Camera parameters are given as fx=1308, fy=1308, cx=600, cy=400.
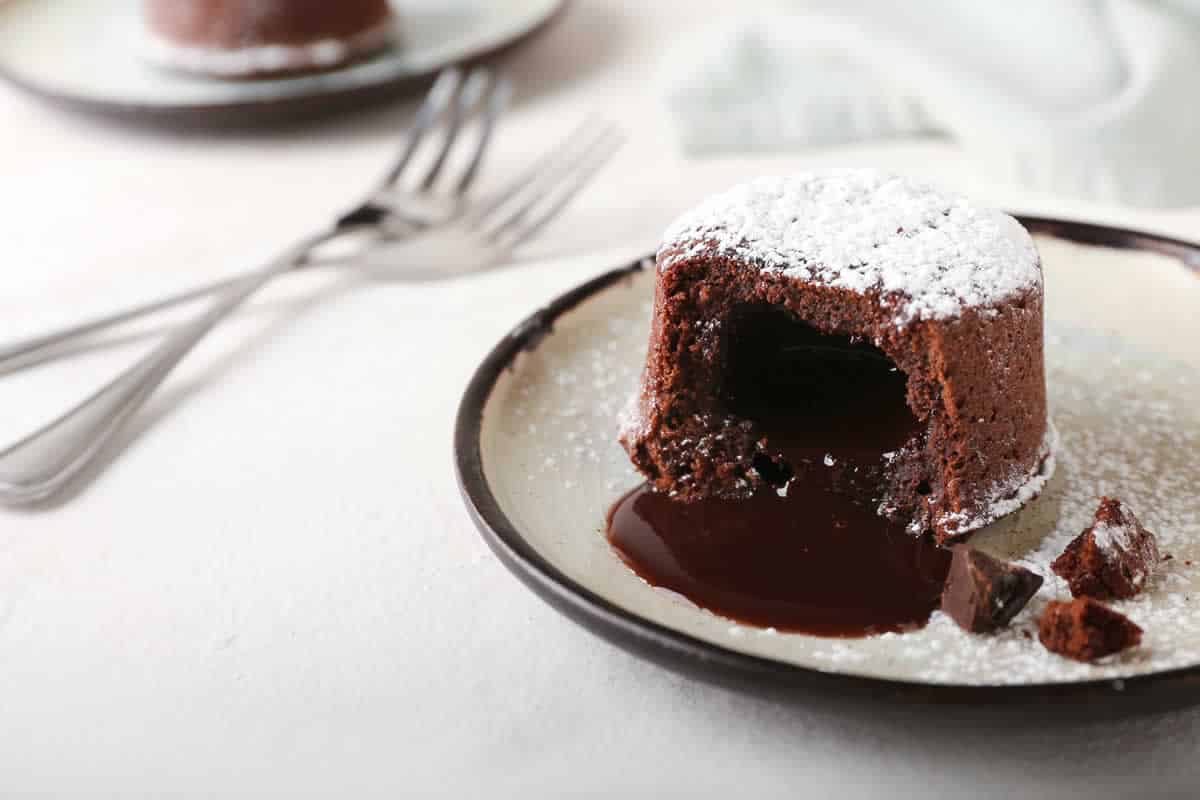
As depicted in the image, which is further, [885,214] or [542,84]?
[542,84]

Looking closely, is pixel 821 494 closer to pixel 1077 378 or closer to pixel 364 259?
pixel 1077 378

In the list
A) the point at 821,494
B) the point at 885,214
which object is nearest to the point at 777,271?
the point at 885,214

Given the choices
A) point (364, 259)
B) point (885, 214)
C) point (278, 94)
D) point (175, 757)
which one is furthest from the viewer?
point (278, 94)

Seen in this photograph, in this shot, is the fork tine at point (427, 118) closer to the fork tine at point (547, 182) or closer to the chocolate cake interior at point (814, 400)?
the fork tine at point (547, 182)

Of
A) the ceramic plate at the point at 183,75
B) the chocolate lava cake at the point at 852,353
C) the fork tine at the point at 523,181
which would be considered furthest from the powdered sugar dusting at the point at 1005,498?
the ceramic plate at the point at 183,75

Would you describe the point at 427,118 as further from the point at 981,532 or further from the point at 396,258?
the point at 981,532
